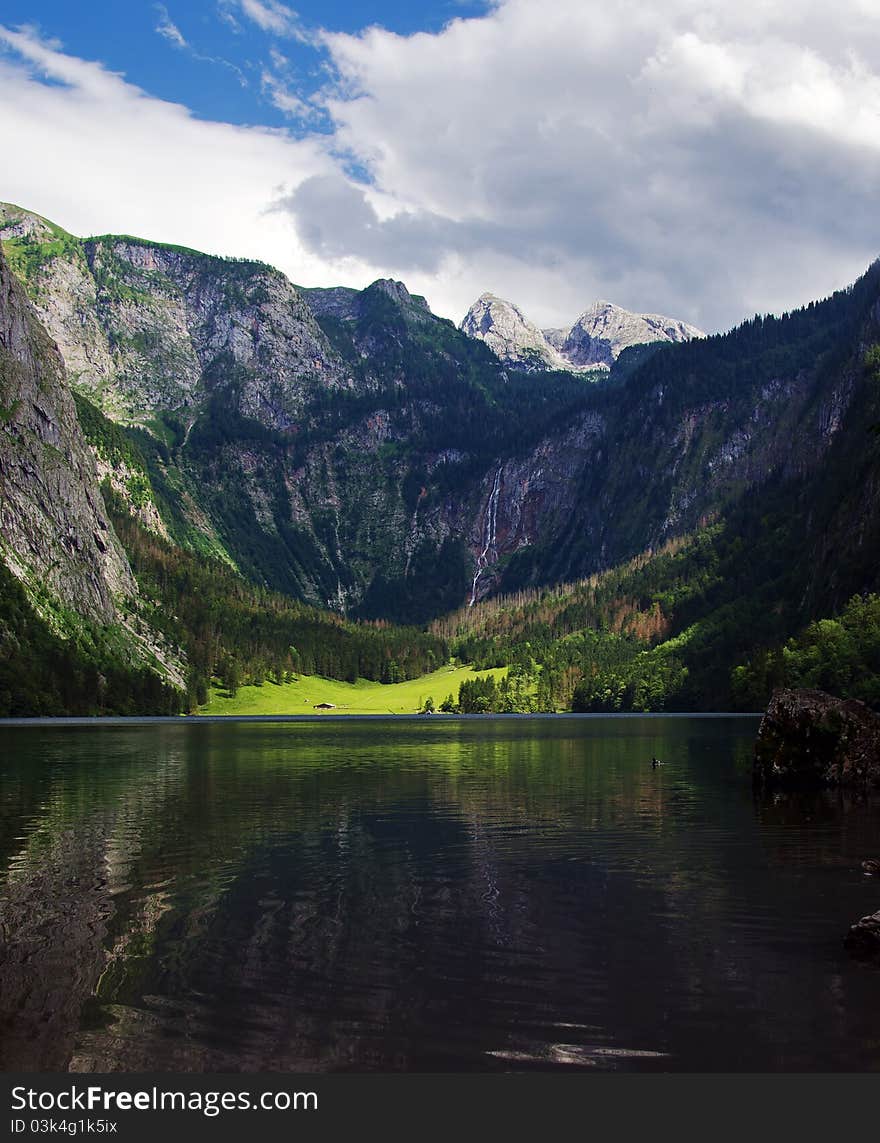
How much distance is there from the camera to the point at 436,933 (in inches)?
1371

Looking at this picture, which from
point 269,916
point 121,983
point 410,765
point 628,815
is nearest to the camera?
point 121,983

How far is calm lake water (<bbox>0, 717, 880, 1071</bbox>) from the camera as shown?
2391 centimetres

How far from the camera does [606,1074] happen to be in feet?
72.5

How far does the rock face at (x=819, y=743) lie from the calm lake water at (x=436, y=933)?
747 cm

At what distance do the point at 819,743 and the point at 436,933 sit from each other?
56.9 metres

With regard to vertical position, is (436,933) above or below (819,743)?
below

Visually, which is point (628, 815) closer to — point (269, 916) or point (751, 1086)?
point (269, 916)

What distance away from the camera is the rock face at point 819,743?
81250 mm

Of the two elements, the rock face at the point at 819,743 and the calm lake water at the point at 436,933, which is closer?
the calm lake water at the point at 436,933

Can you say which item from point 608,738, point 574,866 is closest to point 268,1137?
point 574,866

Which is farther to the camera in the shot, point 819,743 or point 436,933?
point 819,743

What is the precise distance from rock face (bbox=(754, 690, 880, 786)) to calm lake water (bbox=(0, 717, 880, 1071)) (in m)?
7.47

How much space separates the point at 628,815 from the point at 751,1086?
46015 millimetres

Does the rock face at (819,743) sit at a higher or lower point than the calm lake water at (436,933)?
higher
